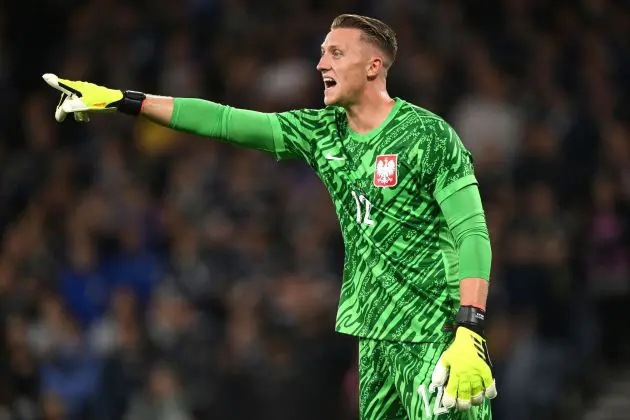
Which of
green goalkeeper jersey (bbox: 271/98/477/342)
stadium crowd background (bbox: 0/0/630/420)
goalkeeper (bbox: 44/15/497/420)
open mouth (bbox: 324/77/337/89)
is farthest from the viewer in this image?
stadium crowd background (bbox: 0/0/630/420)

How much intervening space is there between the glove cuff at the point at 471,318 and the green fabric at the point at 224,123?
1.24 m

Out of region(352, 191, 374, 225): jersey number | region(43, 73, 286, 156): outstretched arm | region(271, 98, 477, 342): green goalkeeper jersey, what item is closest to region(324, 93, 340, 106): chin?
region(271, 98, 477, 342): green goalkeeper jersey

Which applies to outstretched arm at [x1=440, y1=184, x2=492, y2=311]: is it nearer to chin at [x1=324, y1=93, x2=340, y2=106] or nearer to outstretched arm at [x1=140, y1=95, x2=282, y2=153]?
chin at [x1=324, y1=93, x2=340, y2=106]

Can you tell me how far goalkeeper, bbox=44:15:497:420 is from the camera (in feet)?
19.0

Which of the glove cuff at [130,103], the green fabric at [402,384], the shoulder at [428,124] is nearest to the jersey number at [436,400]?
the green fabric at [402,384]

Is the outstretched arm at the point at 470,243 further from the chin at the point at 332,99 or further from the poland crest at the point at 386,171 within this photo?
the chin at the point at 332,99

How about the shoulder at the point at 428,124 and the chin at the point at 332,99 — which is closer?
the shoulder at the point at 428,124

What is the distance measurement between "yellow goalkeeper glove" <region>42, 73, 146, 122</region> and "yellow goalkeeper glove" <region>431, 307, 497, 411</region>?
69.4 inches

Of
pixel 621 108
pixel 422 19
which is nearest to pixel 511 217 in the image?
pixel 621 108

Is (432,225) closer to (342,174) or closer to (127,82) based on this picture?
(342,174)

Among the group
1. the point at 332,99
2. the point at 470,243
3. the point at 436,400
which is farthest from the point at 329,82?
the point at 436,400

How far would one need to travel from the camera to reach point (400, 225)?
5996mm

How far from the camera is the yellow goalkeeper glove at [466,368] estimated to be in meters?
5.54

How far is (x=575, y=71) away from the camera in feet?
43.8
